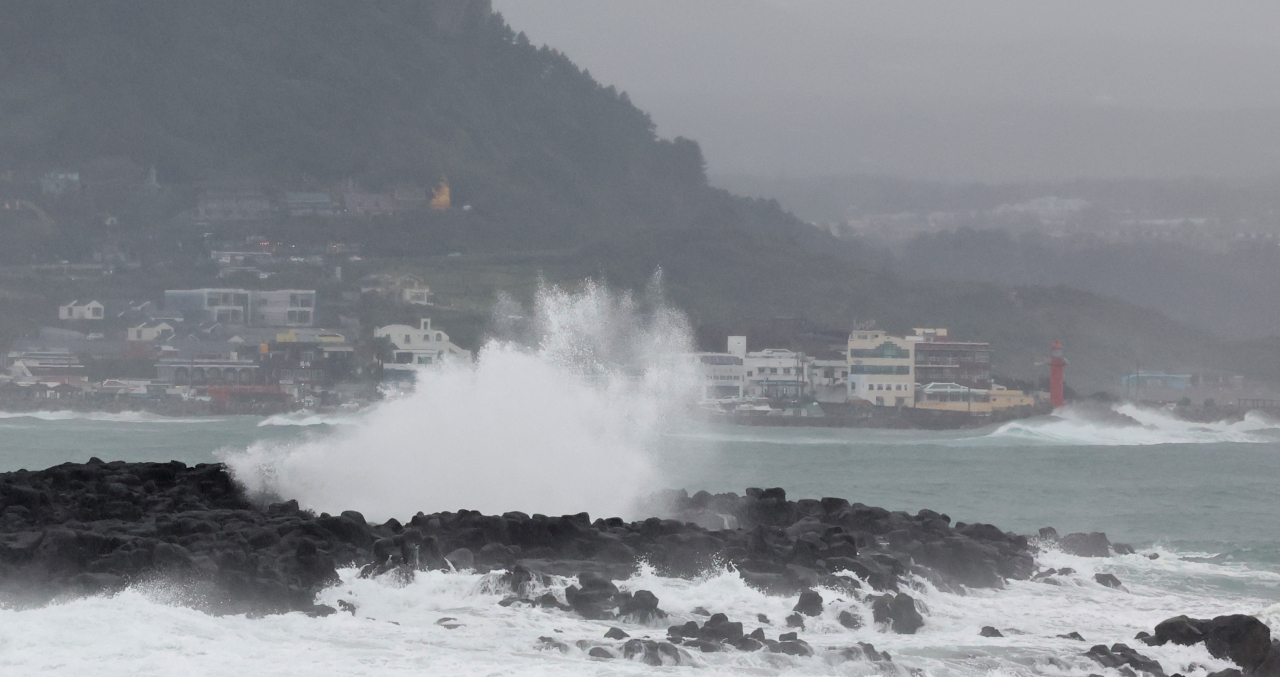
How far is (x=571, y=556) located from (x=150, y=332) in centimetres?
9291

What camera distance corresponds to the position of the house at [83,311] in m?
108

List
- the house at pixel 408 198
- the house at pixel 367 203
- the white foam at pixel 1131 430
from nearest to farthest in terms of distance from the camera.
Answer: the white foam at pixel 1131 430, the house at pixel 367 203, the house at pixel 408 198

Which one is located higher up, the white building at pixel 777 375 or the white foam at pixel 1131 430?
the white building at pixel 777 375

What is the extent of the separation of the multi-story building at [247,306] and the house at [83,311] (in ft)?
17.0

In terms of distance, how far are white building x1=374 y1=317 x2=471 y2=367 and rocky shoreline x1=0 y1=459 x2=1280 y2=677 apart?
2863 inches

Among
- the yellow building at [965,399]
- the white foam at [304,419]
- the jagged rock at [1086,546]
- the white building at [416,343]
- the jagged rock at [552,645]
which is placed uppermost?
the white building at [416,343]

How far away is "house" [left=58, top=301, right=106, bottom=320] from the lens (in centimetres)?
10831

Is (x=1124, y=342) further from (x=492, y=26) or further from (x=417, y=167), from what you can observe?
(x=492, y=26)

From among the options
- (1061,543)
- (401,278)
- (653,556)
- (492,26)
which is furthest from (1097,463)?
(492,26)

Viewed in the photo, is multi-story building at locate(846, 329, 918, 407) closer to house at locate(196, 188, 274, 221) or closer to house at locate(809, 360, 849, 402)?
house at locate(809, 360, 849, 402)

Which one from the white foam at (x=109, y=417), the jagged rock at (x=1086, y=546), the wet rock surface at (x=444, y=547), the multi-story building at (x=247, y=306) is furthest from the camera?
the multi-story building at (x=247, y=306)

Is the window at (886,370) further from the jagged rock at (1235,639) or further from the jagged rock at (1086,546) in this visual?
the jagged rock at (1235,639)

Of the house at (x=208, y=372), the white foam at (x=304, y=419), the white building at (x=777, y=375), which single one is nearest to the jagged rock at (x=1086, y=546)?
the white foam at (x=304, y=419)

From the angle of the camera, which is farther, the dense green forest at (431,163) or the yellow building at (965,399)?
the dense green forest at (431,163)
